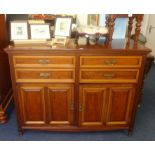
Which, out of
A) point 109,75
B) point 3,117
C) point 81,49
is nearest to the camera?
point 81,49

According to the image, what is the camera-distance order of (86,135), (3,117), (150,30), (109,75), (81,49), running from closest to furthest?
(81,49), (109,75), (86,135), (3,117), (150,30)

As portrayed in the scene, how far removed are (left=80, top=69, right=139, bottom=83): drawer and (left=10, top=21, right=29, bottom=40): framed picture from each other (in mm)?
609

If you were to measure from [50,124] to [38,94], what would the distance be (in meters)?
0.36

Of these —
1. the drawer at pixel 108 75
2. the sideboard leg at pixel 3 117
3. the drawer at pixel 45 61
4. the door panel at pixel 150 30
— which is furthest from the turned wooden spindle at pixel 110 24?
the door panel at pixel 150 30

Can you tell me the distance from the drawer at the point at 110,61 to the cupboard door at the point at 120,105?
0.78 ft

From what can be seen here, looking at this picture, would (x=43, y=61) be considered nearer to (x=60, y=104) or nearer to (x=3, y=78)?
(x=60, y=104)

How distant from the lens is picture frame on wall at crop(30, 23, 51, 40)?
5.45ft

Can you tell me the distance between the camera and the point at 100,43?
1.70 m

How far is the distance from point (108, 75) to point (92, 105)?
1.14ft

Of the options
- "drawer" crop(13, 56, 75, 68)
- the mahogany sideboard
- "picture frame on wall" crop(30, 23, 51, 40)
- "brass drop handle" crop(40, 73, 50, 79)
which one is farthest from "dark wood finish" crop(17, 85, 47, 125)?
"picture frame on wall" crop(30, 23, 51, 40)

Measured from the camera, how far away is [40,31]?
167 cm

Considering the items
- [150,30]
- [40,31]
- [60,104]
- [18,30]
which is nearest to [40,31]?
[40,31]

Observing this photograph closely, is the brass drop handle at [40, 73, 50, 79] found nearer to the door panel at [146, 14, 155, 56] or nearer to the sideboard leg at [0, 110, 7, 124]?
the sideboard leg at [0, 110, 7, 124]
